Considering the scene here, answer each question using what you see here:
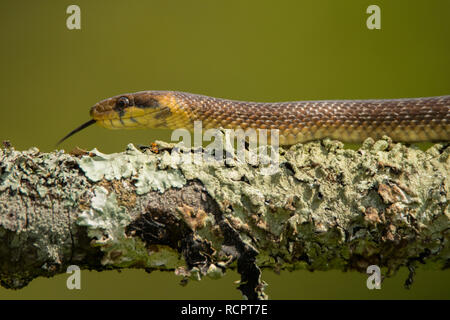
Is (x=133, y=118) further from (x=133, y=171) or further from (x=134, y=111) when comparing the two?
(x=133, y=171)

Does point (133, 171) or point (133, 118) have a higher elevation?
point (133, 118)

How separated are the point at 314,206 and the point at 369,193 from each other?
20cm

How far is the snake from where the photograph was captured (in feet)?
7.91

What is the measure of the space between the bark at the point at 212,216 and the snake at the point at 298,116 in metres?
0.80

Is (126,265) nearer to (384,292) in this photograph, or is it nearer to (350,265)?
(350,265)

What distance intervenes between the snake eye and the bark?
1370 millimetres

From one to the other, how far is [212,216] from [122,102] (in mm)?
1709

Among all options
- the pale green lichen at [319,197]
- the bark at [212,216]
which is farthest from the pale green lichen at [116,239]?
the pale green lichen at [319,197]

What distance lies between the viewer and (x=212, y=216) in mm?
1513

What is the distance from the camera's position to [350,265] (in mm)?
1604

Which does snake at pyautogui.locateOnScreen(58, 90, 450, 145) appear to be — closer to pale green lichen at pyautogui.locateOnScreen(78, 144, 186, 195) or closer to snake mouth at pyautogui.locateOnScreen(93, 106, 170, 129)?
snake mouth at pyautogui.locateOnScreen(93, 106, 170, 129)

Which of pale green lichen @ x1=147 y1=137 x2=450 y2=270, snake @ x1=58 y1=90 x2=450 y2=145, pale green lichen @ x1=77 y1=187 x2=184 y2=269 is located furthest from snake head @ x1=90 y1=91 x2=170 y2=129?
pale green lichen @ x1=77 y1=187 x2=184 y2=269

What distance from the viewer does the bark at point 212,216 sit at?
1427 mm

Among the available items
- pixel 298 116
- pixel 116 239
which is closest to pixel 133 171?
pixel 116 239
